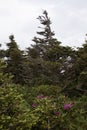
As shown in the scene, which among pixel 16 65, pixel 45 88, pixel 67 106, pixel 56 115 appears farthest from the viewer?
pixel 16 65

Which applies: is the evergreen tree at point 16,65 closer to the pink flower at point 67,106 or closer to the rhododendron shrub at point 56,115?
the rhododendron shrub at point 56,115

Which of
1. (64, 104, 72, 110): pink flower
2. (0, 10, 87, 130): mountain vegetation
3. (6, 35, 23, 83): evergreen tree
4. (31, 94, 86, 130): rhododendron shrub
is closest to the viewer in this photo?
(0, 10, 87, 130): mountain vegetation

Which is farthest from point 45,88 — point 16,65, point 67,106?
point 16,65

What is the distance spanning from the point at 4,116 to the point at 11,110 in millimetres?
502

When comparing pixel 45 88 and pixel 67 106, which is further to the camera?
pixel 45 88

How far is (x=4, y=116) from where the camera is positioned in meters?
10.8

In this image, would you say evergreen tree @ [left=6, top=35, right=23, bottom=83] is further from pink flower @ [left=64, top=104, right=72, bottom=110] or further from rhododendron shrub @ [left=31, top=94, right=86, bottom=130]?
pink flower @ [left=64, top=104, right=72, bottom=110]

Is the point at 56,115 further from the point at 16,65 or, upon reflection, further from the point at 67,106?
the point at 16,65

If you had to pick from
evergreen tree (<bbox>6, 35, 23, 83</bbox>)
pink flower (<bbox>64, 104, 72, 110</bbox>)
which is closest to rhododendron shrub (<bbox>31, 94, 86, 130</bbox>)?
pink flower (<bbox>64, 104, 72, 110</bbox>)

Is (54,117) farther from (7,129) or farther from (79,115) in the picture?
(7,129)

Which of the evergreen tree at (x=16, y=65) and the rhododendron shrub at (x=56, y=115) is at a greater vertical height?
the evergreen tree at (x=16, y=65)

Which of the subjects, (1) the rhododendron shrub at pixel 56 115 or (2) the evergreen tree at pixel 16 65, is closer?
(1) the rhododendron shrub at pixel 56 115

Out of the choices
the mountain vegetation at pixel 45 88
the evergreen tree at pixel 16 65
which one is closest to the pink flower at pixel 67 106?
the mountain vegetation at pixel 45 88

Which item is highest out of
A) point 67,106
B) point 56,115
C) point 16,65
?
point 16,65
